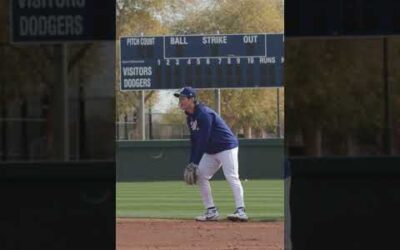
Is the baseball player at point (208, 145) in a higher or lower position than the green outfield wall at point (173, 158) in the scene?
higher

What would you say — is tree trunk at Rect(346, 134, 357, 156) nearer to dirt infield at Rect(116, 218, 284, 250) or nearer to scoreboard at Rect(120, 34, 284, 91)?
dirt infield at Rect(116, 218, 284, 250)

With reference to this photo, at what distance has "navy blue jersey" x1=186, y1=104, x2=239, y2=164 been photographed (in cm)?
1198

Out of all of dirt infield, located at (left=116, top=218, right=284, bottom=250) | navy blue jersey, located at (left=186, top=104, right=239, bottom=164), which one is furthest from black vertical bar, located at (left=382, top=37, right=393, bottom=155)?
navy blue jersey, located at (left=186, top=104, right=239, bottom=164)

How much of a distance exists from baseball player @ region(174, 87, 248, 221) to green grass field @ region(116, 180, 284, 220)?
1.67 metres

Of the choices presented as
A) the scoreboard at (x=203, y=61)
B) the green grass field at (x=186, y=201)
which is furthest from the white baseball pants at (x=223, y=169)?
the scoreboard at (x=203, y=61)

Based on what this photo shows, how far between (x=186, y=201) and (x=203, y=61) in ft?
25.2

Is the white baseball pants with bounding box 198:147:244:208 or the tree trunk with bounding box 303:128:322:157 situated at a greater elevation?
the tree trunk with bounding box 303:128:322:157

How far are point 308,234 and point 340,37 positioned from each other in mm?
1271

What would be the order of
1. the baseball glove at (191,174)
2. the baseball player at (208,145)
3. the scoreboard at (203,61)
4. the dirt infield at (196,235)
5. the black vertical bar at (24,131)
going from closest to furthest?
Answer: the black vertical bar at (24,131), the dirt infield at (196,235), the baseball player at (208,145), the baseball glove at (191,174), the scoreboard at (203,61)

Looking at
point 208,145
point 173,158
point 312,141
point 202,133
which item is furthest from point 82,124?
point 173,158

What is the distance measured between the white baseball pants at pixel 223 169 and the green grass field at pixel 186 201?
61.8 inches

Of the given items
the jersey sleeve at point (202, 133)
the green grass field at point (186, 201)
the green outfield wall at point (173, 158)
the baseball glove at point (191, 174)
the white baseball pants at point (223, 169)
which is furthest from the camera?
the green outfield wall at point (173, 158)

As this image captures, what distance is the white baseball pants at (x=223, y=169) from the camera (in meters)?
12.4

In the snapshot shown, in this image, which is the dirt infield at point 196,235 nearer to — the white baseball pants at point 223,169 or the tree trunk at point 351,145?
the white baseball pants at point 223,169
